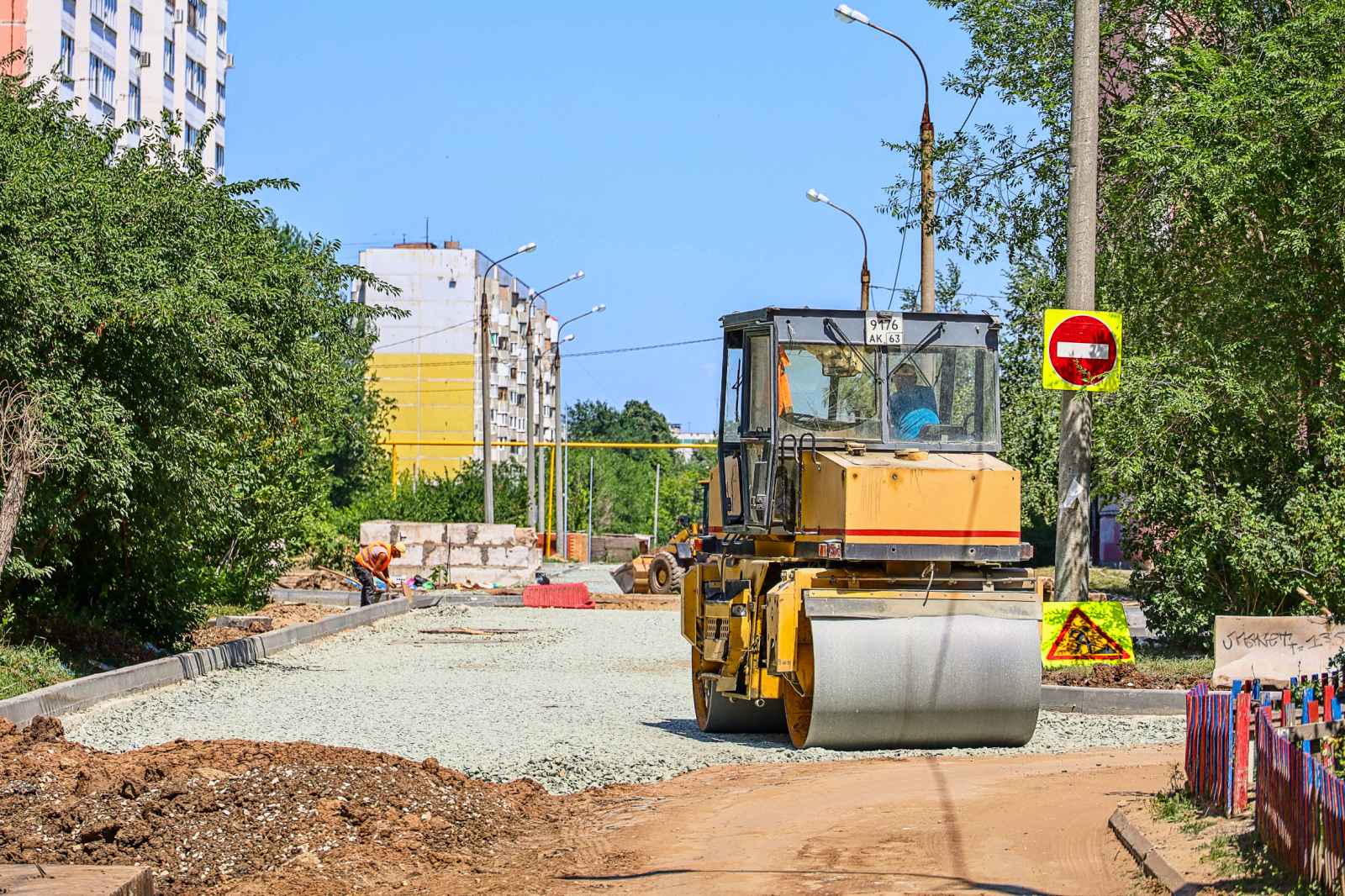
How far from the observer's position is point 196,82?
69.8 meters

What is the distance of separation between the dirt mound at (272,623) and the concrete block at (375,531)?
8245 mm

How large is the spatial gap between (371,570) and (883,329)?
20688 mm

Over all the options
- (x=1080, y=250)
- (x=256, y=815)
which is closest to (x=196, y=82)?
(x=1080, y=250)

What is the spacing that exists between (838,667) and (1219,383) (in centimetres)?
787

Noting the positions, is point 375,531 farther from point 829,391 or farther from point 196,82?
point 196,82

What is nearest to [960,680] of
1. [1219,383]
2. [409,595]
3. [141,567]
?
[1219,383]

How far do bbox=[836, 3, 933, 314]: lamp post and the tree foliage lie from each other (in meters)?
8.08

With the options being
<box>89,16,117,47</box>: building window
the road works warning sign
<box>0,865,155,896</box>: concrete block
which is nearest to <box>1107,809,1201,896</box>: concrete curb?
<box>0,865,155,896</box>: concrete block

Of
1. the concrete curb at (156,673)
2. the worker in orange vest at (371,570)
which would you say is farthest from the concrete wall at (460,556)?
the concrete curb at (156,673)

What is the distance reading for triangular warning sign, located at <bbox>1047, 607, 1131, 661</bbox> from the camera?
16.6 meters

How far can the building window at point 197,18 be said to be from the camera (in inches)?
2694

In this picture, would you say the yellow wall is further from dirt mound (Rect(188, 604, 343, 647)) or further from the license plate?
the license plate

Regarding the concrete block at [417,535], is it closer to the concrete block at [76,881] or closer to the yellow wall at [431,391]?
the concrete block at [76,881]

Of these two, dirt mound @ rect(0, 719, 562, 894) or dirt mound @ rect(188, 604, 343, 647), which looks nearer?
dirt mound @ rect(0, 719, 562, 894)
